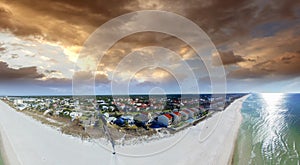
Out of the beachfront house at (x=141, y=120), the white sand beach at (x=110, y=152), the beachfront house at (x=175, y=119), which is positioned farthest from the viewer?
the beachfront house at (x=175, y=119)

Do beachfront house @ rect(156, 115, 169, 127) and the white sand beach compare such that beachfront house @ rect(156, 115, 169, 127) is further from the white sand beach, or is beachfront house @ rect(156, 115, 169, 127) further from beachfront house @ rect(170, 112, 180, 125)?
the white sand beach

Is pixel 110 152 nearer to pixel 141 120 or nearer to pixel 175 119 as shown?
pixel 141 120

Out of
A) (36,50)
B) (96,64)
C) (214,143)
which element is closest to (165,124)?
(214,143)

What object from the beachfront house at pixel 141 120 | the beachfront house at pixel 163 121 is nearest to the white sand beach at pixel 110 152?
the beachfront house at pixel 163 121

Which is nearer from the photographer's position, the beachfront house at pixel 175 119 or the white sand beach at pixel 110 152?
the white sand beach at pixel 110 152

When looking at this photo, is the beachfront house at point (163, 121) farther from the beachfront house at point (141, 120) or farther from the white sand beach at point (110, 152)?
the white sand beach at point (110, 152)

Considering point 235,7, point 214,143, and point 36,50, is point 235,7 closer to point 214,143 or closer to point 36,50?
point 214,143

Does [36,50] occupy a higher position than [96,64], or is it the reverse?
[36,50]

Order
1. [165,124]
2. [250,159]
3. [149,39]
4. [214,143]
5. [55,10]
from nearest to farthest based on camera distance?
[55,10]
[250,159]
[149,39]
[214,143]
[165,124]

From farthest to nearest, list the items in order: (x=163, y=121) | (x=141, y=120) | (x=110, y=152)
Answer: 1. (x=141, y=120)
2. (x=163, y=121)
3. (x=110, y=152)

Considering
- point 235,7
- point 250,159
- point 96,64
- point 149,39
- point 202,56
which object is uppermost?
point 235,7

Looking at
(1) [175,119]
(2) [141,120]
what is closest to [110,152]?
(2) [141,120]
